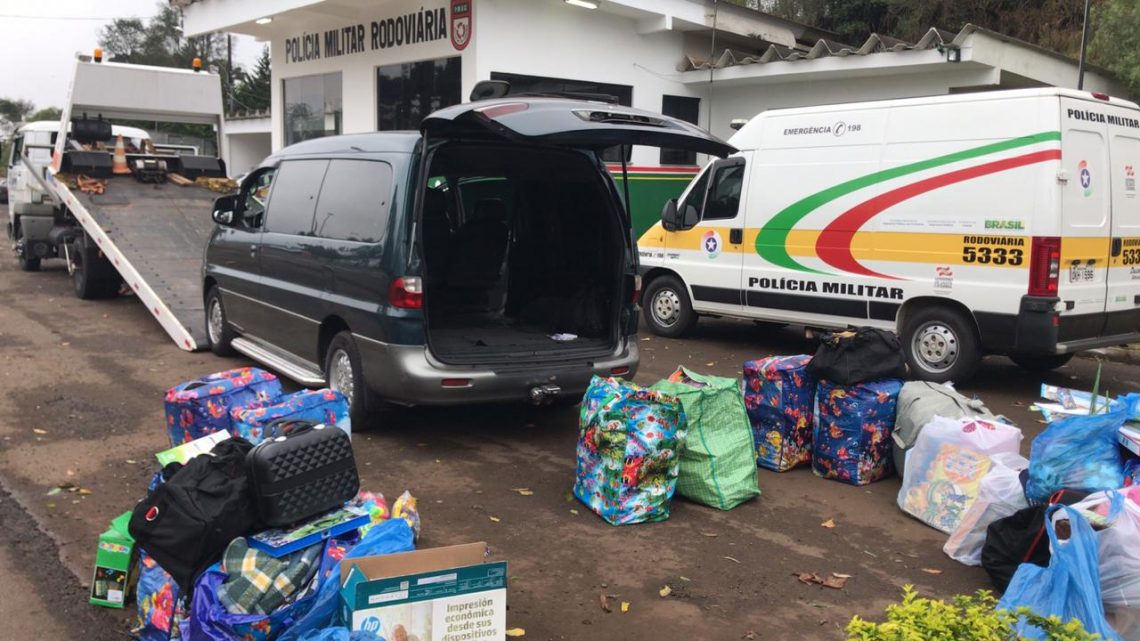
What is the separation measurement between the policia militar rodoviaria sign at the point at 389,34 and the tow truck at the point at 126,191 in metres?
2.52

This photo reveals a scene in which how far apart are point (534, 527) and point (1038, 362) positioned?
21.1ft

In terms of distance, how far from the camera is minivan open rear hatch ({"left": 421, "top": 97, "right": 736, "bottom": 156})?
16.6 feet

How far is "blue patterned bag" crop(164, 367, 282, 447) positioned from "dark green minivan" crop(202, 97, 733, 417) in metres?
0.92

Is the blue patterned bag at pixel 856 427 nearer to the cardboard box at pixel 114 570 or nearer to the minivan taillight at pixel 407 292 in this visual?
the minivan taillight at pixel 407 292

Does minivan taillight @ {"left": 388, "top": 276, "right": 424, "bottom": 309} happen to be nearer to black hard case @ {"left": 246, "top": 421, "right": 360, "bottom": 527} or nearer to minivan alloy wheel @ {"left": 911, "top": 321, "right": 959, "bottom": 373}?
black hard case @ {"left": 246, "top": 421, "right": 360, "bottom": 527}

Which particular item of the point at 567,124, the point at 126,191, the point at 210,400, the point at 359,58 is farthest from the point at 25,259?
the point at 567,124

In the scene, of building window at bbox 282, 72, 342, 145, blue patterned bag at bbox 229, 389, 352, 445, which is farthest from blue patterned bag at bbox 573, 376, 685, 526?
building window at bbox 282, 72, 342, 145

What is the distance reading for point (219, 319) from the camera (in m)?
8.59

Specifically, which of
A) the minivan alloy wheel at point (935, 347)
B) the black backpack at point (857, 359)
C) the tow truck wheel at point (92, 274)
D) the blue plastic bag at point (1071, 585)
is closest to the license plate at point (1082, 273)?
the minivan alloy wheel at point (935, 347)

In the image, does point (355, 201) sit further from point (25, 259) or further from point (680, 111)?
point (25, 259)

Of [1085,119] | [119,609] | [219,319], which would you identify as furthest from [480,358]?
[1085,119]

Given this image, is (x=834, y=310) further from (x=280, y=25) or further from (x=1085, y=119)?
(x=280, y=25)

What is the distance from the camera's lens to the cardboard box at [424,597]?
308 cm

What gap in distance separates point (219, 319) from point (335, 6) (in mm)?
7551
